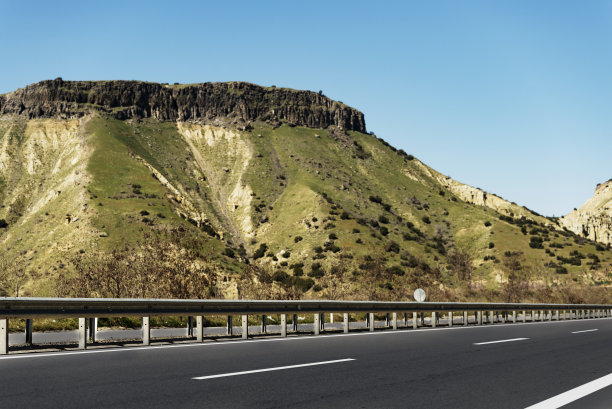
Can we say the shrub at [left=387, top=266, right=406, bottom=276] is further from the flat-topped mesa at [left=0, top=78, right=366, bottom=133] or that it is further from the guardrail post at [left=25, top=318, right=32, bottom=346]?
the guardrail post at [left=25, top=318, right=32, bottom=346]

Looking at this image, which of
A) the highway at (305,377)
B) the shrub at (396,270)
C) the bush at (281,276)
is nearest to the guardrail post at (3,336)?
the highway at (305,377)

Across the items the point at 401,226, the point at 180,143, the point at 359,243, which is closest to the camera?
the point at 359,243

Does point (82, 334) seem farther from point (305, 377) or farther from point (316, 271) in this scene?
point (316, 271)

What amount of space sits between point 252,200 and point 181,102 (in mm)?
32490

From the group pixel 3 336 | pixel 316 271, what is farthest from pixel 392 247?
pixel 3 336

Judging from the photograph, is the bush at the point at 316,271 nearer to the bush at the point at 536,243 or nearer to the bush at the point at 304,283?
the bush at the point at 304,283

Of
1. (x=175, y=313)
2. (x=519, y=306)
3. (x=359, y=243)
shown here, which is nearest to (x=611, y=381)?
(x=175, y=313)

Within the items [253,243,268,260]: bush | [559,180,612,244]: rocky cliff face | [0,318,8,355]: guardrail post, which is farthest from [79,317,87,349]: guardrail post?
[559,180,612,244]: rocky cliff face

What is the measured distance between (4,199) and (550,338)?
259 ft

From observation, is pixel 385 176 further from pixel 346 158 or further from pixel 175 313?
pixel 175 313

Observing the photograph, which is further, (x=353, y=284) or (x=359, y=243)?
(x=359, y=243)

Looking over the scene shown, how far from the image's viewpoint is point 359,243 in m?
75.1

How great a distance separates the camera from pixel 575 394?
762cm

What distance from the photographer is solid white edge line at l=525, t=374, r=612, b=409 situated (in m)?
6.79
